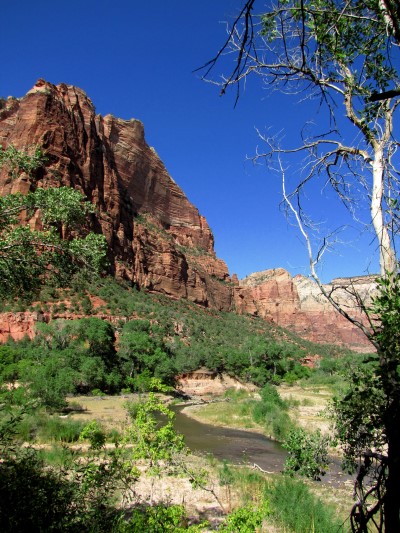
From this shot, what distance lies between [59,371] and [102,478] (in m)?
22.4

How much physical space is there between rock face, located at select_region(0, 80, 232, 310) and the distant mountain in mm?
215

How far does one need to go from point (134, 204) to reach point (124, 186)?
5.40 metres

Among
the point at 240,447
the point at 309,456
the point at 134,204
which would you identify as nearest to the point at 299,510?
the point at 309,456

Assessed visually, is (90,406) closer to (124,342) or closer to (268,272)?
(124,342)

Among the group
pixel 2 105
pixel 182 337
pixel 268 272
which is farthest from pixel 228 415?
pixel 268 272

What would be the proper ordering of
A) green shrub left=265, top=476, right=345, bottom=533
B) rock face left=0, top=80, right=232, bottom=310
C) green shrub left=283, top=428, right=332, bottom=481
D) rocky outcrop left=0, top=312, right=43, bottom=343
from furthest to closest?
rock face left=0, top=80, right=232, bottom=310 < rocky outcrop left=0, top=312, right=43, bottom=343 < green shrub left=265, top=476, right=345, bottom=533 < green shrub left=283, top=428, right=332, bottom=481

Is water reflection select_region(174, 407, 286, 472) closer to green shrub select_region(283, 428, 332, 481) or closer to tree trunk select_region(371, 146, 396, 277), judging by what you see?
green shrub select_region(283, 428, 332, 481)

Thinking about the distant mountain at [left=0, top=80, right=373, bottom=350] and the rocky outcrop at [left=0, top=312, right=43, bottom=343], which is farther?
the distant mountain at [left=0, top=80, right=373, bottom=350]

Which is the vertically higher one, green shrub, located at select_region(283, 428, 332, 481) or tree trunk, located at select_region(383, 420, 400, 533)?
tree trunk, located at select_region(383, 420, 400, 533)

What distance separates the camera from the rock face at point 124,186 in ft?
220

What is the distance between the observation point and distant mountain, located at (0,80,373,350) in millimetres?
67438

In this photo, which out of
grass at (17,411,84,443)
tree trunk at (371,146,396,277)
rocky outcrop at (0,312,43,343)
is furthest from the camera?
rocky outcrop at (0,312,43,343)

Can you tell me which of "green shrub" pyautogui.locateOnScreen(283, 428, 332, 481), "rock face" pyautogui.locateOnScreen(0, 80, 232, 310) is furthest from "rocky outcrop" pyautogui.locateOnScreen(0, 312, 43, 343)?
"green shrub" pyautogui.locateOnScreen(283, 428, 332, 481)

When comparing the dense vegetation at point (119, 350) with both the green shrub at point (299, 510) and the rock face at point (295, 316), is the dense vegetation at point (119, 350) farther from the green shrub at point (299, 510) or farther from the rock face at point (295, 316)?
the rock face at point (295, 316)
